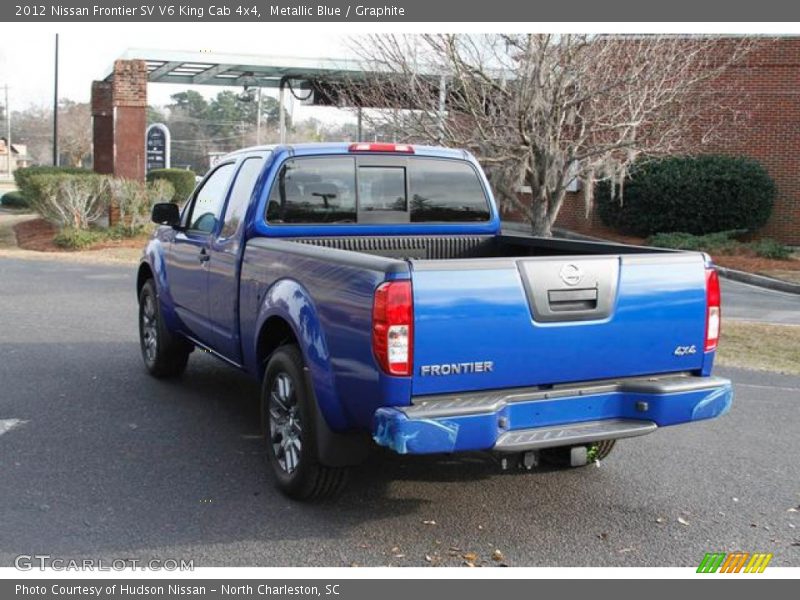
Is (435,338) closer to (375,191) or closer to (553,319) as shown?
(553,319)

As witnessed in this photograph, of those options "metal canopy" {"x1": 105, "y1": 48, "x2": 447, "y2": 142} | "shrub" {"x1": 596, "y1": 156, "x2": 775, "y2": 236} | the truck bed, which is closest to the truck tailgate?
the truck bed

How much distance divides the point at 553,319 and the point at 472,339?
458 mm

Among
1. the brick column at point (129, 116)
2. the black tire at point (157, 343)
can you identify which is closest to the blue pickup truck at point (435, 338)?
the black tire at point (157, 343)

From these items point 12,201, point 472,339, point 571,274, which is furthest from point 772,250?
point 12,201

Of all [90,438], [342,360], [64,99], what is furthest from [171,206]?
[64,99]

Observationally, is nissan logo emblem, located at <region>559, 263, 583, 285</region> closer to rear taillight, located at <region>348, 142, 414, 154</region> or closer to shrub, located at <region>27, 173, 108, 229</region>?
rear taillight, located at <region>348, 142, 414, 154</region>

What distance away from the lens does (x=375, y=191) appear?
593 cm

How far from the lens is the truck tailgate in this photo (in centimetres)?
386

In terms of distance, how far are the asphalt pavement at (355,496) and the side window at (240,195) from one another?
1416 mm

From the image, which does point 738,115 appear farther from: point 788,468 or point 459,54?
point 788,468

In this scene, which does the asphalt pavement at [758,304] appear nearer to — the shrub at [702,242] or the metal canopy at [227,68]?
the shrub at [702,242]

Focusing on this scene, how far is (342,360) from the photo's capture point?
4.12 meters

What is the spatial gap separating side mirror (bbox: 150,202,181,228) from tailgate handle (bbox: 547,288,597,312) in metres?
3.63

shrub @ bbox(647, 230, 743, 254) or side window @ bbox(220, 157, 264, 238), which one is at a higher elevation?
side window @ bbox(220, 157, 264, 238)
